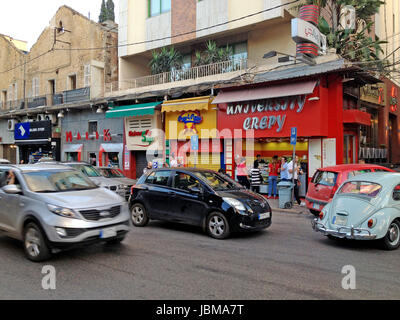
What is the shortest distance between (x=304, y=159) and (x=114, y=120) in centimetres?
1284

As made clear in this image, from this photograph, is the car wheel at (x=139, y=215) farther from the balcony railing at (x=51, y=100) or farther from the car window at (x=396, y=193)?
the balcony railing at (x=51, y=100)

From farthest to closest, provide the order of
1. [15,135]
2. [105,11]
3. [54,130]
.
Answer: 1. [105,11]
2. [15,135]
3. [54,130]

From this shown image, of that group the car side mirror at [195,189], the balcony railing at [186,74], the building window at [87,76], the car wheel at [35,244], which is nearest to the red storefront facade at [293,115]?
the balcony railing at [186,74]

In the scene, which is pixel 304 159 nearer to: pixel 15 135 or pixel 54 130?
pixel 54 130

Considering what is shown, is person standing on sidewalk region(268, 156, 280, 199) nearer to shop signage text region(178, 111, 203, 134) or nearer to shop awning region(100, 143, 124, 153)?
shop signage text region(178, 111, 203, 134)

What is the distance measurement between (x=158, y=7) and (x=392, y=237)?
18792mm

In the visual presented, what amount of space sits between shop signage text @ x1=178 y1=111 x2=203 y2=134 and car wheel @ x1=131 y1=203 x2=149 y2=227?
9607mm

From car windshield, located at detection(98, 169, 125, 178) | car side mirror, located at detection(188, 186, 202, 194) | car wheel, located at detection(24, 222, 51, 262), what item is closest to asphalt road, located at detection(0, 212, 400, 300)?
car wheel, located at detection(24, 222, 51, 262)

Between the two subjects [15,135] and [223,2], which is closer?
[223,2]

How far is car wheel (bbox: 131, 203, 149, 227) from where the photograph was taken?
931 cm

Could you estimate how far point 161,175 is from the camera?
9.26m

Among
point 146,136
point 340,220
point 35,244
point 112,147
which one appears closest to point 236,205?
point 340,220

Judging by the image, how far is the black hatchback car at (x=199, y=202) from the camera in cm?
780
